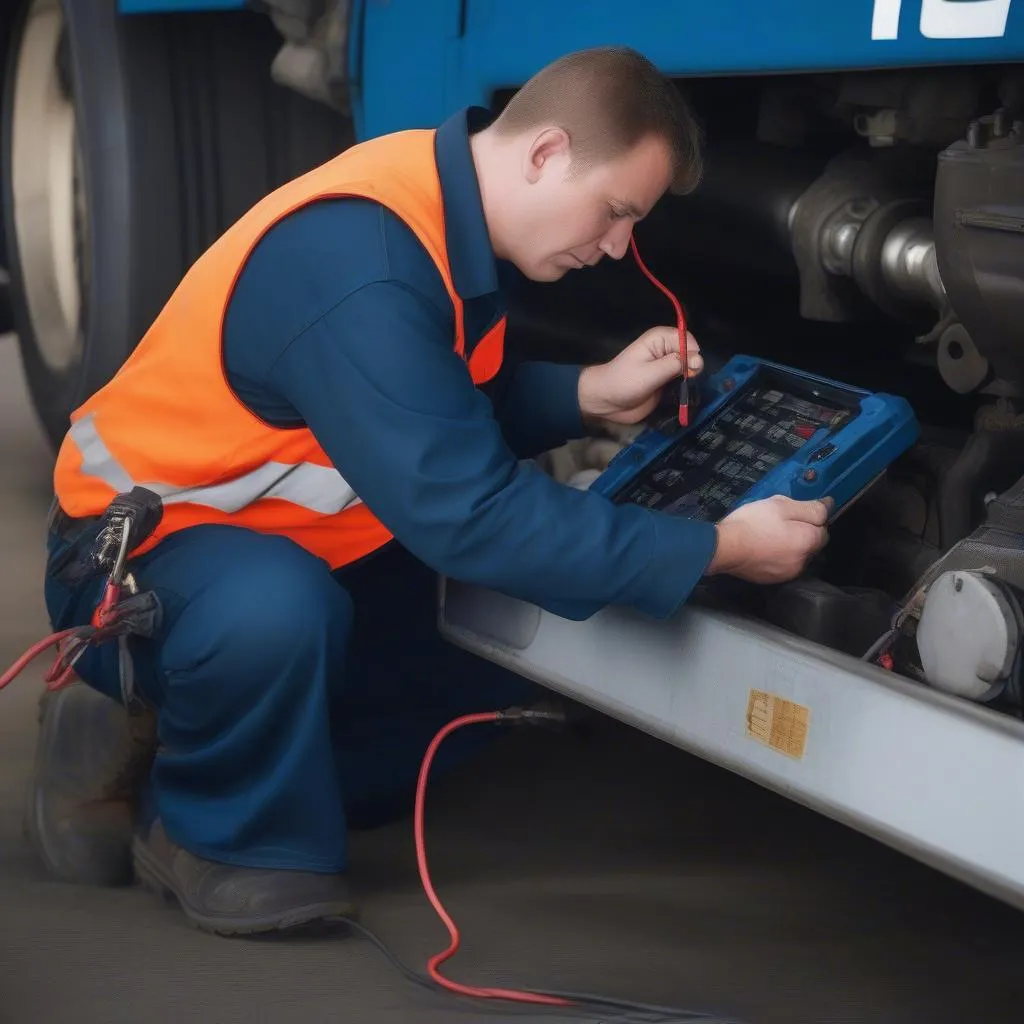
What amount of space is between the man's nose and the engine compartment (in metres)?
0.28

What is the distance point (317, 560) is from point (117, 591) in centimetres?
20

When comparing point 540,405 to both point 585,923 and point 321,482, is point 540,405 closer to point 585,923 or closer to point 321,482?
point 321,482

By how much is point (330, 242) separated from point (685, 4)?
1.42ft

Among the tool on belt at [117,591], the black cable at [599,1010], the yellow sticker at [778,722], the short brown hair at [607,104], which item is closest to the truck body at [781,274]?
the yellow sticker at [778,722]

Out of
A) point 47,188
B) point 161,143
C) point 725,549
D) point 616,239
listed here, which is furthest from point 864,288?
point 47,188

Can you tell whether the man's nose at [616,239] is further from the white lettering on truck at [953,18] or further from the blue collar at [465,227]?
the white lettering on truck at [953,18]

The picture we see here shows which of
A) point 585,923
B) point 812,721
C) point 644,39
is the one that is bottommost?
point 585,923

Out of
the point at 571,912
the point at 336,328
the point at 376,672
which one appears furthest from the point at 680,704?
the point at 376,672

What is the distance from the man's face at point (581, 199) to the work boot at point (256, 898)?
2.12ft

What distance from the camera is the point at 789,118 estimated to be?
186cm

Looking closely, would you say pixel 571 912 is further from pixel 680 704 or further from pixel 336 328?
pixel 336 328

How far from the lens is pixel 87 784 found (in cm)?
180

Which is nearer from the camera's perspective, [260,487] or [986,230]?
[986,230]

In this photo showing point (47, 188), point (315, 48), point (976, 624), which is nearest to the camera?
point (976, 624)
